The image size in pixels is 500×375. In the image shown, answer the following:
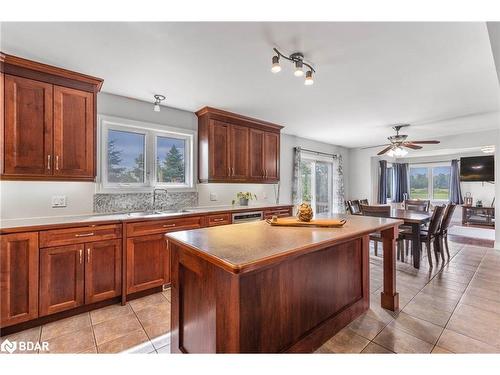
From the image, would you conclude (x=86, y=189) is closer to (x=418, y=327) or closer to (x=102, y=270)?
(x=102, y=270)

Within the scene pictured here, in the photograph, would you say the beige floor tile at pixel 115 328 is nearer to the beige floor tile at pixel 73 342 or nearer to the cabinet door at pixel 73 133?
the beige floor tile at pixel 73 342

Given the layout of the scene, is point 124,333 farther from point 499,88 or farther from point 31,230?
point 499,88

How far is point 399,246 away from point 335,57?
11.1 ft

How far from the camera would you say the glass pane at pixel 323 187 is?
6.20m

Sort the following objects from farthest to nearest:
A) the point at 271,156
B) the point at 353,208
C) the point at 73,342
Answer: the point at 353,208, the point at 271,156, the point at 73,342

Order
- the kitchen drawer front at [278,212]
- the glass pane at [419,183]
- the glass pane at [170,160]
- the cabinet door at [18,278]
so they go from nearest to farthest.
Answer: the cabinet door at [18,278] → the glass pane at [170,160] → the kitchen drawer front at [278,212] → the glass pane at [419,183]

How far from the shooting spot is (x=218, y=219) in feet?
10.5

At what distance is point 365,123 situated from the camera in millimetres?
4297

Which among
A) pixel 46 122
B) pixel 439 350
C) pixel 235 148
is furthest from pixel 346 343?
pixel 46 122

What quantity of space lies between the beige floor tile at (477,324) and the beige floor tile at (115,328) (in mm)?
2745

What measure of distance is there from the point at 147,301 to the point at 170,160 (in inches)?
74.3

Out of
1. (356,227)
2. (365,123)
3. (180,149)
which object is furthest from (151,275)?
(365,123)

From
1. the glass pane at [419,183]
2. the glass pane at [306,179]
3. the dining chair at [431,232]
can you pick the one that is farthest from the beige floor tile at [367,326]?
the glass pane at [419,183]

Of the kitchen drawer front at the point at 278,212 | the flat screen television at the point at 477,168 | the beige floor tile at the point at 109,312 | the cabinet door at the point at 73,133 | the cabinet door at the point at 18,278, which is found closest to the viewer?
the cabinet door at the point at 18,278
